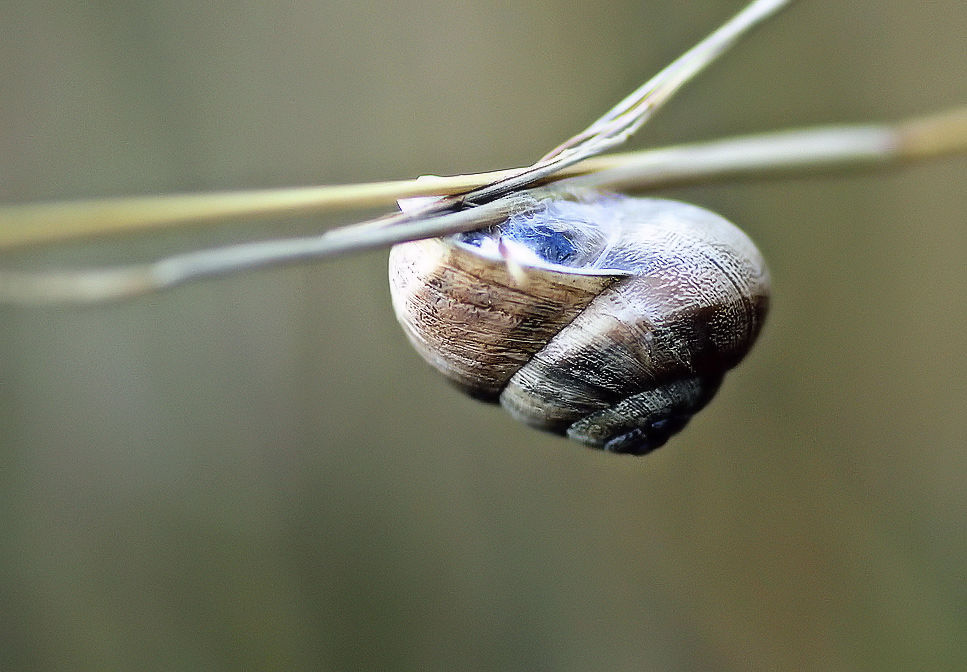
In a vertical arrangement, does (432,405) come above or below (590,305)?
below

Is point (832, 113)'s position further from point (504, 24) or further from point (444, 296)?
point (444, 296)

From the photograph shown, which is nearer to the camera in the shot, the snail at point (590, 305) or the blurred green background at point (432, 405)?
the snail at point (590, 305)

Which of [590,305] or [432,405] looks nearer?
[590,305]

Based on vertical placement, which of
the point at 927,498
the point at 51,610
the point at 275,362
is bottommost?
the point at 927,498

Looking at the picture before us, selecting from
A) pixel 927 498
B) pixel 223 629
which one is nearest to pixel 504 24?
pixel 927 498

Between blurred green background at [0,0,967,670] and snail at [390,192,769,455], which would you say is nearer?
snail at [390,192,769,455]
